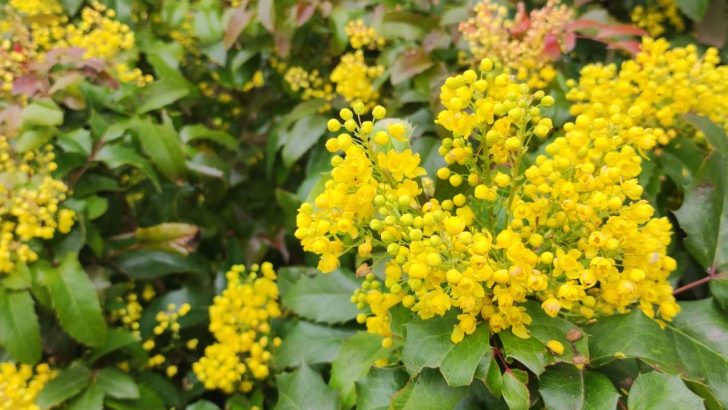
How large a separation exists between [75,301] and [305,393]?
0.56 metres

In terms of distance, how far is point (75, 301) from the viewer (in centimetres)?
141

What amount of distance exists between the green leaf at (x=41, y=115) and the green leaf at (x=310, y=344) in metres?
0.73

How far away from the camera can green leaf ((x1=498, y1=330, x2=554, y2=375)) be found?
859 millimetres

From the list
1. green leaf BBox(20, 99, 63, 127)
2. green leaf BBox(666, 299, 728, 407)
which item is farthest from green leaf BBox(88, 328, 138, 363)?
green leaf BBox(666, 299, 728, 407)

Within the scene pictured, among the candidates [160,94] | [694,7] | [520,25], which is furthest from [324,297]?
[694,7]

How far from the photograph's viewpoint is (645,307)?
3.20 feet

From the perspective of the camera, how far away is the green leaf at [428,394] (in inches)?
36.6

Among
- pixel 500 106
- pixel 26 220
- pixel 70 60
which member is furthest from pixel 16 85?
pixel 500 106

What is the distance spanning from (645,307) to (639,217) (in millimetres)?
177

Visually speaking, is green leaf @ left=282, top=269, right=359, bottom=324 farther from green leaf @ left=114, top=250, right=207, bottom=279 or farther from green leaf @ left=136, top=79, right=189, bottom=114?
green leaf @ left=136, top=79, right=189, bottom=114

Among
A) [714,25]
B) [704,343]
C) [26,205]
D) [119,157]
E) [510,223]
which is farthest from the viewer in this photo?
[714,25]

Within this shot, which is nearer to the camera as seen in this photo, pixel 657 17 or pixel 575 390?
pixel 575 390

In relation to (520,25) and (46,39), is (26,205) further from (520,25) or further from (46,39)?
(520,25)

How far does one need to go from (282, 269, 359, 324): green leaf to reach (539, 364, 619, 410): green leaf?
0.59 metres
